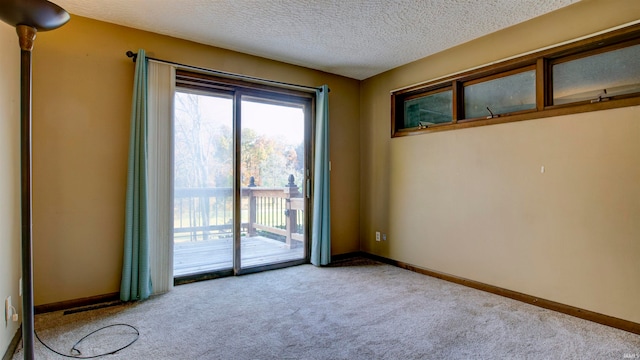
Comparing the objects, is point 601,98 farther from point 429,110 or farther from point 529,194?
point 429,110

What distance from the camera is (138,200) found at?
291 centimetres

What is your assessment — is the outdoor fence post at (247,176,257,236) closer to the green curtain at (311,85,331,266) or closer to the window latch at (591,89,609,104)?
the green curtain at (311,85,331,266)

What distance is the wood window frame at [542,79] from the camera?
2.41 metres

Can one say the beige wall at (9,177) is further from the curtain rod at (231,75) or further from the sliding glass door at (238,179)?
the sliding glass door at (238,179)

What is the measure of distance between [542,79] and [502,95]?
0.39 m

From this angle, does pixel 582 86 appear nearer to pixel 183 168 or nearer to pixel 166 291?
pixel 183 168

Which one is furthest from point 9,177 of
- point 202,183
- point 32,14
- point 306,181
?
point 306,181

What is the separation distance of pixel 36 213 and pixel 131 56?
1.53m

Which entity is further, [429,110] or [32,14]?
[429,110]

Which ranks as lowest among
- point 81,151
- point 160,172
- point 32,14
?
point 160,172

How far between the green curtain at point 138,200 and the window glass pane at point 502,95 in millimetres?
3157

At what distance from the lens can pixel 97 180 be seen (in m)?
2.87

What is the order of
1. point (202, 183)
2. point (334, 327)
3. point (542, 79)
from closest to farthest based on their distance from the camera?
1. point (334, 327)
2. point (542, 79)
3. point (202, 183)

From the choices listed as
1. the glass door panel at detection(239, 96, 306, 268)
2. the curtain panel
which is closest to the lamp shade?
the curtain panel
